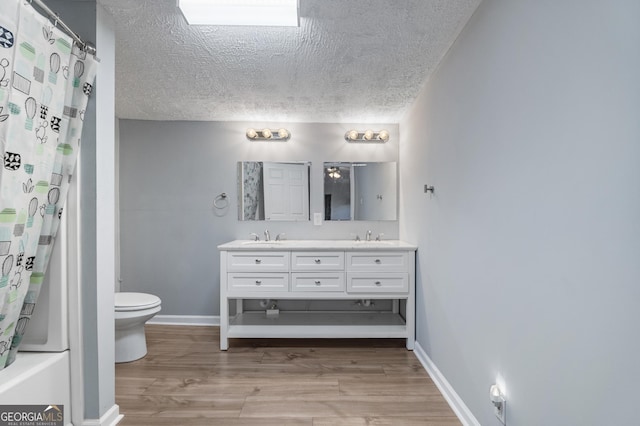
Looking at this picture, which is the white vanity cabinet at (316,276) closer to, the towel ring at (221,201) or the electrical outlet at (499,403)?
the towel ring at (221,201)

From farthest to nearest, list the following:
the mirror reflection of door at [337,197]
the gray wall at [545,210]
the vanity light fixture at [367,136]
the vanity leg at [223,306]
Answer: the mirror reflection of door at [337,197] → the vanity light fixture at [367,136] → the vanity leg at [223,306] → the gray wall at [545,210]

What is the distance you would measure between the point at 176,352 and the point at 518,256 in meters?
2.55

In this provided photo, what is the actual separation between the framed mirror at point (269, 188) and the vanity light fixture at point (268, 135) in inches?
9.8

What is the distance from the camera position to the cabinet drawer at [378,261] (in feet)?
8.40

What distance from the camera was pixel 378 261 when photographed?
8.42 feet

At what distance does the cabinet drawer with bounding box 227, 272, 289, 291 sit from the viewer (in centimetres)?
254

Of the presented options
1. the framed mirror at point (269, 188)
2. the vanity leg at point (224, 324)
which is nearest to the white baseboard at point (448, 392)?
the vanity leg at point (224, 324)

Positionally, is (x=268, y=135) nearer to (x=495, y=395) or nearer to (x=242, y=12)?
(x=242, y=12)

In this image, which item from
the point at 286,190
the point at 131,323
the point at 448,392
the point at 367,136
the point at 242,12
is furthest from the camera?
the point at 286,190

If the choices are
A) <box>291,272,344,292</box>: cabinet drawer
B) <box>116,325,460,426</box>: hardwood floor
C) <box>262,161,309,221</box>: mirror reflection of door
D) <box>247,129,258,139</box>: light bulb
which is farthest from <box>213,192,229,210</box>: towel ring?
<box>116,325,460,426</box>: hardwood floor

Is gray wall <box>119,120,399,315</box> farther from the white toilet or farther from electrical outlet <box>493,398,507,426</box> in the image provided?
electrical outlet <box>493,398,507,426</box>

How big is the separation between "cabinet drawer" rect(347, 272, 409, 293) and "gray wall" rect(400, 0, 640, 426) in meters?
0.70

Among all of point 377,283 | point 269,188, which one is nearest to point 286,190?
point 269,188

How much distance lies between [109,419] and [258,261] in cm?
132
